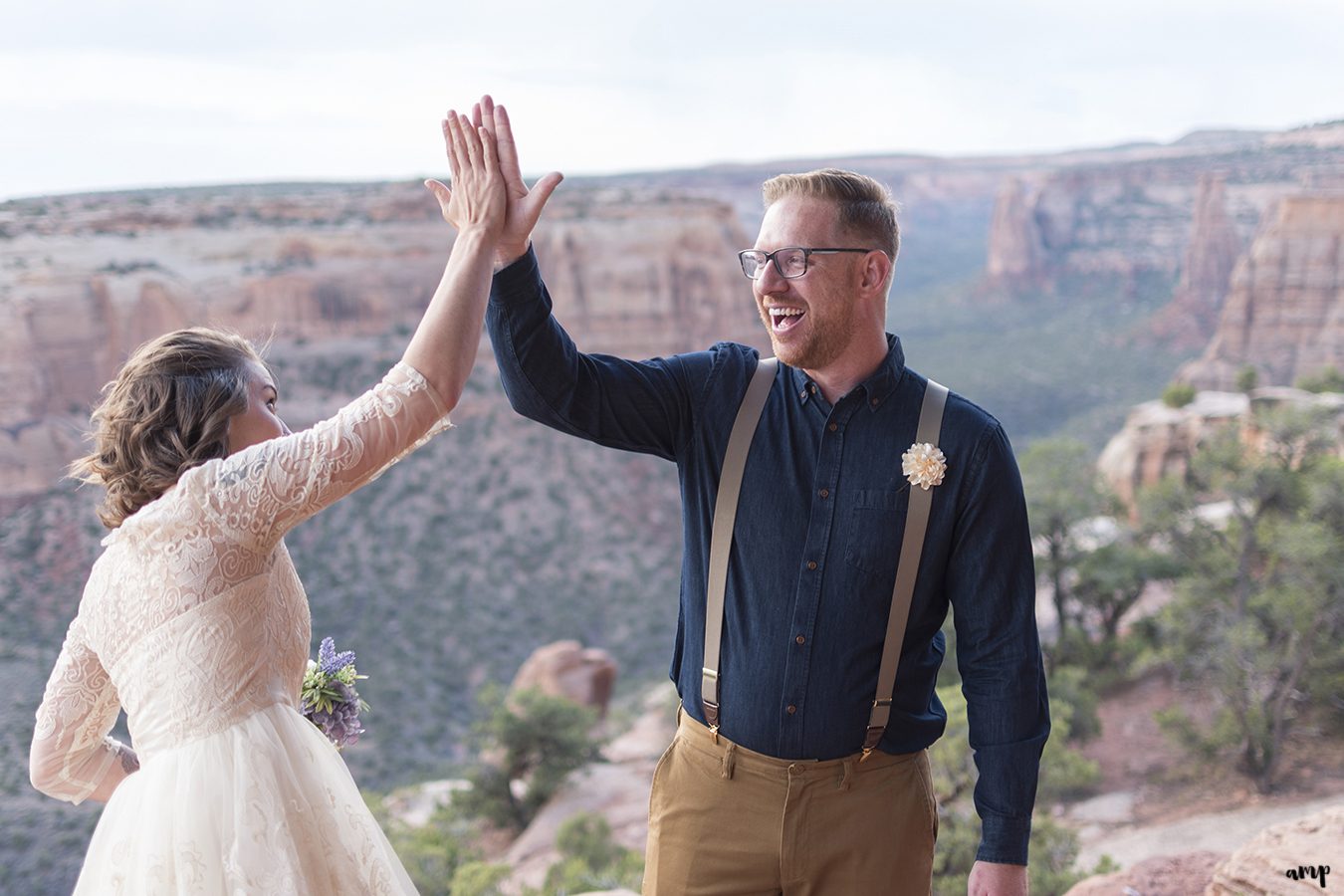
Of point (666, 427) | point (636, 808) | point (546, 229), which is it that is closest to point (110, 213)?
A: point (546, 229)

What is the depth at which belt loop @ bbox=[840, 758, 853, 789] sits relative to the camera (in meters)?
2.58

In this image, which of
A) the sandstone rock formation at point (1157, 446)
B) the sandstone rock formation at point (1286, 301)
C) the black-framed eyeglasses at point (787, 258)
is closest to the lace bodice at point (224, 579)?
the black-framed eyeglasses at point (787, 258)

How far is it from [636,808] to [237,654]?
15.2 metres

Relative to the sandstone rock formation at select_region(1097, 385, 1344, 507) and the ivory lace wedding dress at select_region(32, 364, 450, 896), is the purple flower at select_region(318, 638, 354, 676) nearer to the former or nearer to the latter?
the ivory lace wedding dress at select_region(32, 364, 450, 896)

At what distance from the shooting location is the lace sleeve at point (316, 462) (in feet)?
6.12

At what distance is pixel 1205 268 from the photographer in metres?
55.3

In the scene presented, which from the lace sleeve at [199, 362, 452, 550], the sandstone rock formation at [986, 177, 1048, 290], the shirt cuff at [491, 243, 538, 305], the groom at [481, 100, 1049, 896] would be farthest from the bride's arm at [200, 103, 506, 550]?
the sandstone rock formation at [986, 177, 1048, 290]

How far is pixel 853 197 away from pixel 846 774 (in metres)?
1.36

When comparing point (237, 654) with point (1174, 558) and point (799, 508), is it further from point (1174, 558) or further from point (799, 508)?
point (1174, 558)

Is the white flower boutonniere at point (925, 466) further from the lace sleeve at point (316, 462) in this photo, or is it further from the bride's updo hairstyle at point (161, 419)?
the bride's updo hairstyle at point (161, 419)

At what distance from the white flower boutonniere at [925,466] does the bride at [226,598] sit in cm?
106

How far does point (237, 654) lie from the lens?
80.0 inches

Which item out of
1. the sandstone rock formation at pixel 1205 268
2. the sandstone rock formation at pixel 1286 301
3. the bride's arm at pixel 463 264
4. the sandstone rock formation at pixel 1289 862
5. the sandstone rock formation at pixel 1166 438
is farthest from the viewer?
the sandstone rock formation at pixel 1205 268

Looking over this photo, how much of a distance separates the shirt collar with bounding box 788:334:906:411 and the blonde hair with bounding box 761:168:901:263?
26cm
